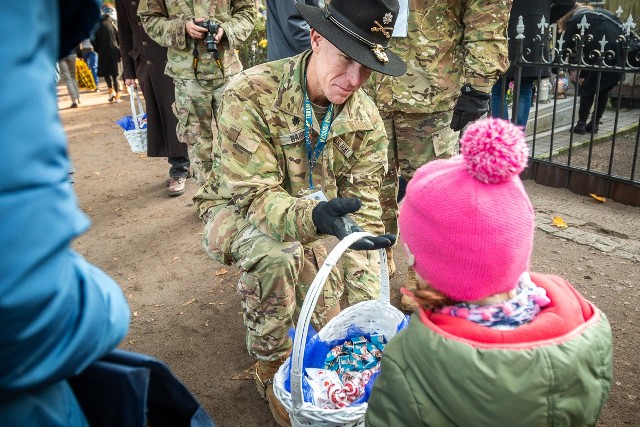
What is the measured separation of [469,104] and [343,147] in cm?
96

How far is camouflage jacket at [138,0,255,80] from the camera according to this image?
4.25 m

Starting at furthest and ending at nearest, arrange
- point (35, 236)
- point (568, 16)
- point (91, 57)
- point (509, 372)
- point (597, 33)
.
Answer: point (91, 57)
point (568, 16)
point (597, 33)
point (509, 372)
point (35, 236)

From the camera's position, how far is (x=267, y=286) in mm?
2262

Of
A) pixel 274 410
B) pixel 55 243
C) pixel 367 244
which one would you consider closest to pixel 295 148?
pixel 367 244

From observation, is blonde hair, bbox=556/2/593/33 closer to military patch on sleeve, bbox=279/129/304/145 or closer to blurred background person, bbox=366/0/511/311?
blurred background person, bbox=366/0/511/311

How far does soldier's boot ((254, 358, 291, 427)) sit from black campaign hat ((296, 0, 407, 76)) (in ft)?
4.22

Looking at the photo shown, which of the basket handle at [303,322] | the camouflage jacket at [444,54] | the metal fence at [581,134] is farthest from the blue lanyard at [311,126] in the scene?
the metal fence at [581,134]

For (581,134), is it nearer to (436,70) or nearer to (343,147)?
(436,70)

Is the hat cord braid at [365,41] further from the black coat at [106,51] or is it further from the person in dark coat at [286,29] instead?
the black coat at [106,51]

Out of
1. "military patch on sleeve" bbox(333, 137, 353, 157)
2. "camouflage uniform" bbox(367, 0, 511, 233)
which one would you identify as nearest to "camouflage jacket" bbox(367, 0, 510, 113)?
"camouflage uniform" bbox(367, 0, 511, 233)

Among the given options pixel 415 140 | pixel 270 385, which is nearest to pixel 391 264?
pixel 415 140

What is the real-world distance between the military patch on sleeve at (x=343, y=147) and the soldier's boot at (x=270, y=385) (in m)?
0.92

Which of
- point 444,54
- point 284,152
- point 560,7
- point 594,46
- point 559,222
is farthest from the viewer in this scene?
point 594,46

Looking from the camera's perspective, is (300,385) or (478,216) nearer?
(478,216)
